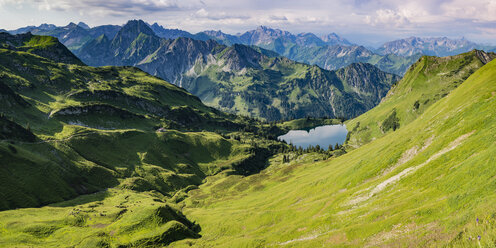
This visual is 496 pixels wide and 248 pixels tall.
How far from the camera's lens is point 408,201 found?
46.5m

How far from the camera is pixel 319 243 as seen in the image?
156ft

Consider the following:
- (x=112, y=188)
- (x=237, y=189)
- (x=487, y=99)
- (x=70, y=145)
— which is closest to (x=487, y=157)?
(x=487, y=99)

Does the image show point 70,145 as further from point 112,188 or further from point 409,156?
point 409,156

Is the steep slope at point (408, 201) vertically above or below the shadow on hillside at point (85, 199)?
above

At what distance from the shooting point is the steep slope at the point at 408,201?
3256 centimetres

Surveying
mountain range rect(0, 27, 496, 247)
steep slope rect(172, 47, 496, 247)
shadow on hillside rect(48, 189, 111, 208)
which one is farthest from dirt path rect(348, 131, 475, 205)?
shadow on hillside rect(48, 189, 111, 208)

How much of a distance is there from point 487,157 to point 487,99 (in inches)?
1618

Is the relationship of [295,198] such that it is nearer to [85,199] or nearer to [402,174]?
[402,174]

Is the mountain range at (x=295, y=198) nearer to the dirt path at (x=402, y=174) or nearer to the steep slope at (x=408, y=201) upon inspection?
the steep slope at (x=408, y=201)

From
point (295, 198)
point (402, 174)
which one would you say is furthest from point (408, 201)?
point (295, 198)

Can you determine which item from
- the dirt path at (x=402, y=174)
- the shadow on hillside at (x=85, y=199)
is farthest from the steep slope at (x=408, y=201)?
the shadow on hillside at (x=85, y=199)

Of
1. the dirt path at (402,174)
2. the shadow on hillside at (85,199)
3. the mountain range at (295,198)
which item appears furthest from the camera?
the shadow on hillside at (85,199)

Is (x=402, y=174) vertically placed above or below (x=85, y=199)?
above

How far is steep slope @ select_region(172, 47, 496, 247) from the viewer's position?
1282 inches
